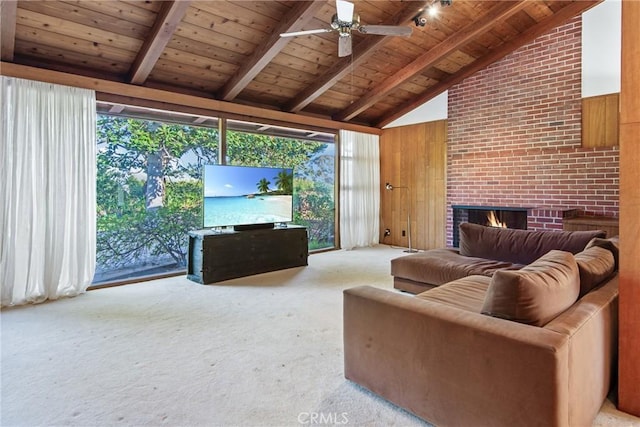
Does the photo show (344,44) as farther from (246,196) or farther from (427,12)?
(246,196)

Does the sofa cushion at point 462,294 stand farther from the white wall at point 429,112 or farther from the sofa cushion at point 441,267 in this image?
the white wall at point 429,112

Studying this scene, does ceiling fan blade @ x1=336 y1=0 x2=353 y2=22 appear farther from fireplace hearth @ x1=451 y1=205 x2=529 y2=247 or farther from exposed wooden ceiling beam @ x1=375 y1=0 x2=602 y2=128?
fireplace hearth @ x1=451 y1=205 x2=529 y2=247

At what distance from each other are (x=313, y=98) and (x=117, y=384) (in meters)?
4.44

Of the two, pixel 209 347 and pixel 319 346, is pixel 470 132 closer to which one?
pixel 319 346

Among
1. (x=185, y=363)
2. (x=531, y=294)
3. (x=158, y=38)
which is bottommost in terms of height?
(x=185, y=363)

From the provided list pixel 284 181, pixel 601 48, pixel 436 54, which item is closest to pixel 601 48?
pixel 601 48

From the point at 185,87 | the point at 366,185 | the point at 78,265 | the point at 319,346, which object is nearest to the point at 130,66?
the point at 185,87

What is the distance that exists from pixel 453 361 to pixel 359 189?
5.35m

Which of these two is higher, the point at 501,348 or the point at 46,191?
the point at 46,191

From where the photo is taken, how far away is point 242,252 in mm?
4598

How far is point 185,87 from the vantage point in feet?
15.3

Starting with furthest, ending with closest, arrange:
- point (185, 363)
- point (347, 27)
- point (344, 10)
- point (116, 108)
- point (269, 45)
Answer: point (116, 108) → point (269, 45) → point (347, 27) → point (344, 10) → point (185, 363)

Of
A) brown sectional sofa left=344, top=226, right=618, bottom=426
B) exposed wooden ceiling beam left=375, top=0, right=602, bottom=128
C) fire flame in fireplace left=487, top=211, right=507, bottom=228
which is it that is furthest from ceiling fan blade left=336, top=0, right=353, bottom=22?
fire flame in fireplace left=487, top=211, right=507, bottom=228

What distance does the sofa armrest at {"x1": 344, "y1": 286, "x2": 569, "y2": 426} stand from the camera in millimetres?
1317
